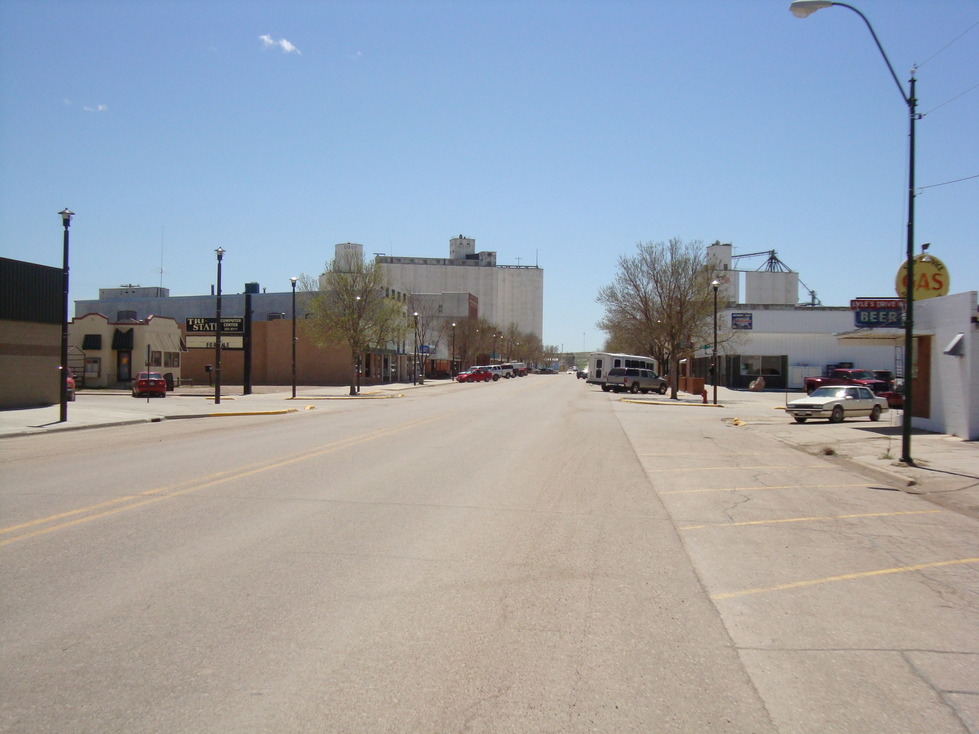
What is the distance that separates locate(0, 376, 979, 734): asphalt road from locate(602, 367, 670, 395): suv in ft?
150

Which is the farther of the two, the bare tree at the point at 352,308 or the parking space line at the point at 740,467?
the bare tree at the point at 352,308

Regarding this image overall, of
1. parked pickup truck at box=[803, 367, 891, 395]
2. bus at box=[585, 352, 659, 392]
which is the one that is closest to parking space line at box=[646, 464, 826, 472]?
parked pickup truck at box=[803, 367, 891, 395]

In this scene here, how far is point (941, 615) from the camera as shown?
21.4 feet

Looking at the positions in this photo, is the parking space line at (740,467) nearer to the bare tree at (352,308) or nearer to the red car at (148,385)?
the red car at (148,385)

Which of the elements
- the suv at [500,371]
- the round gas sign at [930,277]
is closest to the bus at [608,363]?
the suv at [500,371]

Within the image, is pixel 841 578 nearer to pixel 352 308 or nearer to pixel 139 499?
pixel 139 499

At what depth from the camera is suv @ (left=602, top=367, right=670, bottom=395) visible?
58.8 meters

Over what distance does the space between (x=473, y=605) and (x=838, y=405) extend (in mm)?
26408

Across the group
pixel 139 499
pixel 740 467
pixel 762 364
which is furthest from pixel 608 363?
pixel 139 499

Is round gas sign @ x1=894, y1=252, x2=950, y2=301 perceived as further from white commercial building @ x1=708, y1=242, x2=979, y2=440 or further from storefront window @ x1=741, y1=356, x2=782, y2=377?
storefront window @ x1=741, y1=356, x2=782, y2=377

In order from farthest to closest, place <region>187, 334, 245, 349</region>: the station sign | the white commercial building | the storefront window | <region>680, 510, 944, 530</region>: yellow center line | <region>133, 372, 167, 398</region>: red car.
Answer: <region>187, 334, 245, 349</region>: the station sign, the storefront window, <region>133, 372, 167, 398</region>: red car, the white commercial building, <region>680, 510, 944, 530</region>: yellow center line

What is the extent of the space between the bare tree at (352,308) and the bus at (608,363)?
62.1ft

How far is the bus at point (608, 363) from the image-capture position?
66.3 m

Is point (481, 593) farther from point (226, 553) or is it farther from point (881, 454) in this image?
point (881, 454)
